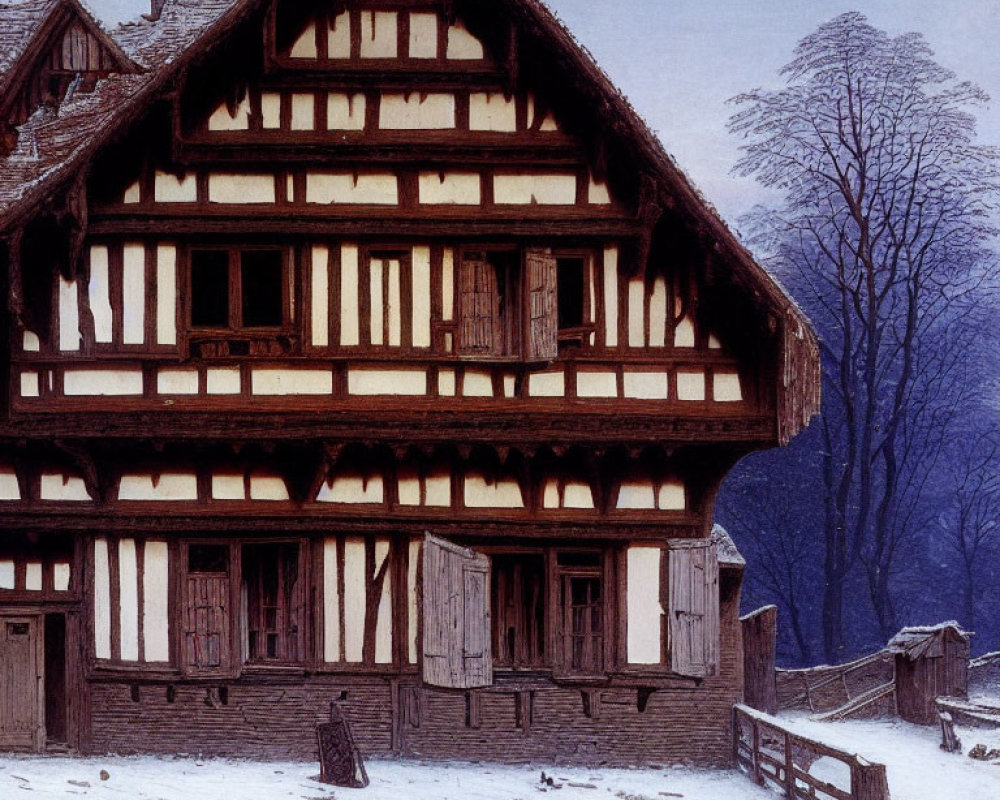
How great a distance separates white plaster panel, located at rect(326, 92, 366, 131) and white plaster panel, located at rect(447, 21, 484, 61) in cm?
125

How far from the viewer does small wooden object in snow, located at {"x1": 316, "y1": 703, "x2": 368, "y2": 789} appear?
14734mm

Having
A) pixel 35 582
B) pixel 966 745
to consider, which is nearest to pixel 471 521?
pixel 35 582

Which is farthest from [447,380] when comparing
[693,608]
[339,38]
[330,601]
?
[339,38]

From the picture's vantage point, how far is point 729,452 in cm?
1544

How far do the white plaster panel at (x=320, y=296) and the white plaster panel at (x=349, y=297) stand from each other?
18 cm

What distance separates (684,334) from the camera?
605 inches

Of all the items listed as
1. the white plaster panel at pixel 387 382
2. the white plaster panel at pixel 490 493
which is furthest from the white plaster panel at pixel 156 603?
the white plaster panel at pixel 490 493

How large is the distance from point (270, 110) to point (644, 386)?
571cm

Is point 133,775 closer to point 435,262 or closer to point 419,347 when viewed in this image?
point 419,347

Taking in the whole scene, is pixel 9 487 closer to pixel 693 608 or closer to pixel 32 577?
pixel 32 577

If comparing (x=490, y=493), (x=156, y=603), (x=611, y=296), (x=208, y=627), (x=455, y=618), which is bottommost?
(x=208, y=627)

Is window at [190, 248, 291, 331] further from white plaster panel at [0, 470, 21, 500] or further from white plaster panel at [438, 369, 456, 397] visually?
white plaster panel at [0, 470, 21, 500]

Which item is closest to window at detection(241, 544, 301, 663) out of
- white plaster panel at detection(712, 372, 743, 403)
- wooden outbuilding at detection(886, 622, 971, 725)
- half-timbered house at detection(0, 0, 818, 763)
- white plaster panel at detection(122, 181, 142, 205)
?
half-timbered house at detection(0, 0, 818, 763)

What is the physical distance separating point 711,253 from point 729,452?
2.56 meters
